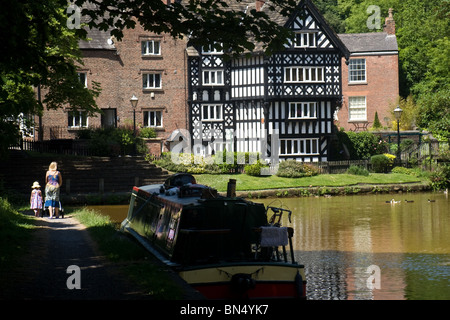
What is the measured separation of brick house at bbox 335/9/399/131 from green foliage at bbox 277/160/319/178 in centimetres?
1589

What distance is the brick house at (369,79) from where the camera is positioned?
55.5 metres

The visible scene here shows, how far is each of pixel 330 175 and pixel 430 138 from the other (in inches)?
341

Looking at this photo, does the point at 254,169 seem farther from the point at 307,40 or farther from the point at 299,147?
the point at 307,40

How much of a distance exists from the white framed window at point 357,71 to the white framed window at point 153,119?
1779 cm

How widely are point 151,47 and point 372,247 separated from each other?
30823mm

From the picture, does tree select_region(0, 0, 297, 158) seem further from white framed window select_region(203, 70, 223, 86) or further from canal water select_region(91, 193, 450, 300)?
white framed window select_region(203, 70, 223, 86)

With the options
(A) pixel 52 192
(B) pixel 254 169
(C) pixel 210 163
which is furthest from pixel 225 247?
(C) pixel 210 163

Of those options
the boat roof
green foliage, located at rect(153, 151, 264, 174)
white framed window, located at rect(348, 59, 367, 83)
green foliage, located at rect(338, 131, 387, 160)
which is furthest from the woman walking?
white framed window, located at rect(348, 59, 367, 83)

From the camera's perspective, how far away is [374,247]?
794 inches

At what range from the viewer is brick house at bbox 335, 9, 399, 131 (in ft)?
182

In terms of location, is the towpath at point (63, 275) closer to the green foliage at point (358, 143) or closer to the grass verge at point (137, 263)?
the grass verge at point (137, 263)

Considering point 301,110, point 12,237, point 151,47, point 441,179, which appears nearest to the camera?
point 12,237

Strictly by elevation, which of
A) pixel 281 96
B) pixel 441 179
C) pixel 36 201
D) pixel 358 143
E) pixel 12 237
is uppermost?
pixel 281 96

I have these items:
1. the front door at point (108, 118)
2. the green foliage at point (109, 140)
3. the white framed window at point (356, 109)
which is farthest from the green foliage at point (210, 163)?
the white framed window at point (356, 109)
